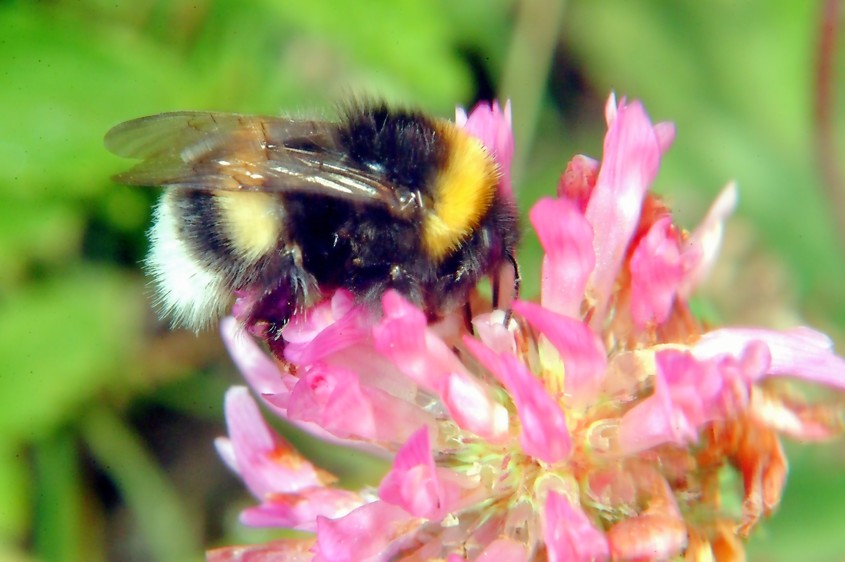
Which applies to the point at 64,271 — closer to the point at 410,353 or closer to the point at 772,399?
the point at 410,353

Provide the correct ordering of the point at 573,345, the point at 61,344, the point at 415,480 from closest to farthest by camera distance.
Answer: the point at 415,480
the point at 573,345
the point at 61,344

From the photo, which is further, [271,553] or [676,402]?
[271,553]

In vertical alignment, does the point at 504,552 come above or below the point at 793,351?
below

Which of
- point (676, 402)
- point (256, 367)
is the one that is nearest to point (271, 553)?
point (256, 367)

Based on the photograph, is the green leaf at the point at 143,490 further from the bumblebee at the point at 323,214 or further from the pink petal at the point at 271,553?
the bumblebee at the point at 323,214

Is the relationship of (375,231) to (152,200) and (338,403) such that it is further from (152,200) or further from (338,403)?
(152,200)

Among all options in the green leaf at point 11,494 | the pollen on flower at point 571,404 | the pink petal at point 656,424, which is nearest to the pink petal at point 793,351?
the pollen on flower at point 571,404

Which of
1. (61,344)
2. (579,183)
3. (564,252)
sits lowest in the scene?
(61,344)
